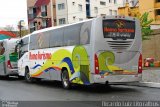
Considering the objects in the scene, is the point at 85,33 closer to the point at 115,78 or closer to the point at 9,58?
the point at 115,78

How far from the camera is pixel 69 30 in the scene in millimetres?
18938

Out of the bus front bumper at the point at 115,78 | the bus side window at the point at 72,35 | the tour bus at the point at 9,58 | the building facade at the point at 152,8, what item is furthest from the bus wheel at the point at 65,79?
the building facade at the point at 152,8

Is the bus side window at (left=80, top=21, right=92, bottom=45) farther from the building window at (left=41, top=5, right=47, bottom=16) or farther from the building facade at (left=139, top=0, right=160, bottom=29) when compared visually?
the building window at (left=41, top=5, right=47, bottom=16)

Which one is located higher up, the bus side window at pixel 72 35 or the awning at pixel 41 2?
the awning at pixel 41 2

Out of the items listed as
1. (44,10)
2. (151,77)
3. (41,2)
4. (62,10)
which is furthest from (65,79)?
(41,2)

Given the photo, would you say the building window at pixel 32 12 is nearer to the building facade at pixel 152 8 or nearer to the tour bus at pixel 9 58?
the building facade at pixel 152 8

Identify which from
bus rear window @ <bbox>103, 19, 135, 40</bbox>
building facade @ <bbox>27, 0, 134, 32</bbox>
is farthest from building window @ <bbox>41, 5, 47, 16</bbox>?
bus rear window @ <bbox>103, 19, 135, 40</bbox>

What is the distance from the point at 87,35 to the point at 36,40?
6.91 meters

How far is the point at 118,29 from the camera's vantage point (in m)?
17.2

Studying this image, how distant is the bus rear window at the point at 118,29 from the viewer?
671 inches

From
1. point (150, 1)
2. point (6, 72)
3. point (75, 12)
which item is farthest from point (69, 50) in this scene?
point (75, 12)

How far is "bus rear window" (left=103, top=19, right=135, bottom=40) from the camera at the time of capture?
671 inches

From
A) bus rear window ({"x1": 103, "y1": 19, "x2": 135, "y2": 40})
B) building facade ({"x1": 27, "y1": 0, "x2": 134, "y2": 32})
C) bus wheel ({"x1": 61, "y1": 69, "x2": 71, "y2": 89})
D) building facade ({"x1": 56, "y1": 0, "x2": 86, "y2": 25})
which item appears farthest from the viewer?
building facade ({"x1": 27, "y1": 0, "x2": 134, "y2": 32})

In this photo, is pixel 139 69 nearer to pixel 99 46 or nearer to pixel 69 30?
pixel 99 46
